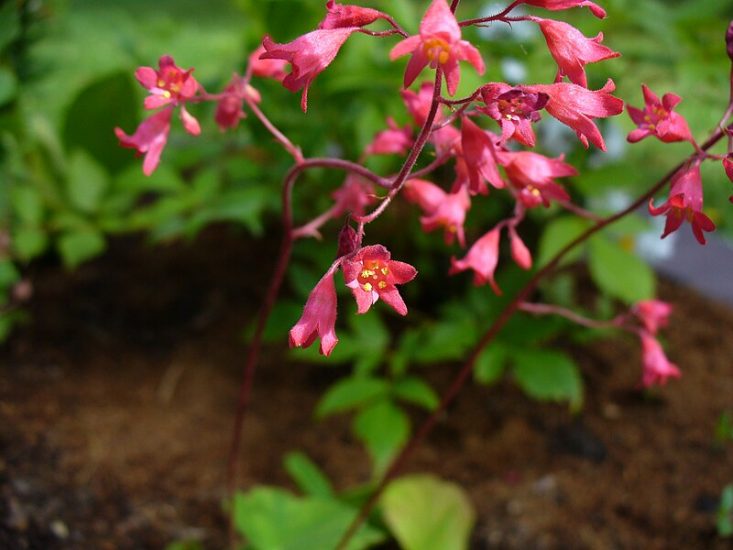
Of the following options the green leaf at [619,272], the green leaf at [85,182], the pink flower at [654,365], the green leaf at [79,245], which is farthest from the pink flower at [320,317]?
the green leaf at [85,182]

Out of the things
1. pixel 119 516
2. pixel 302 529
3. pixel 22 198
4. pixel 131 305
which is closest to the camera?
pixel 302 529

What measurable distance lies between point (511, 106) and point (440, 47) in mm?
73

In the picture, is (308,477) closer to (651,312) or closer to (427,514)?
(427,514)

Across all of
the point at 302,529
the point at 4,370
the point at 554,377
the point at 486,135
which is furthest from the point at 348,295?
the point at 486,135

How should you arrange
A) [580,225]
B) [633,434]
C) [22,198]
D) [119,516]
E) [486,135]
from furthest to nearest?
[22,198]
[633,434]
[580,225]
[119,516]
[486,135]

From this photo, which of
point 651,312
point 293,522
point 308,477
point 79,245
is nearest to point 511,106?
point 651,312

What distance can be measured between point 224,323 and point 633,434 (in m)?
0.87

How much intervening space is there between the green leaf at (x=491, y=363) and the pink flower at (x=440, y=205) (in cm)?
51

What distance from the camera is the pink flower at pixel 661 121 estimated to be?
670 millimetres

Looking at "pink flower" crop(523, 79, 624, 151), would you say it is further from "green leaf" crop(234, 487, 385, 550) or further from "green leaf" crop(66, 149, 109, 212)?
"green leaf" crop(66, 149, 109, 212)

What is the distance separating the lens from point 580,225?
1.33 meters

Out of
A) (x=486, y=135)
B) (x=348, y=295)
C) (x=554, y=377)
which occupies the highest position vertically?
(x=486, y=135)

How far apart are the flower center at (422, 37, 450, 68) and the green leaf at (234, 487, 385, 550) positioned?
Result: 70 cm

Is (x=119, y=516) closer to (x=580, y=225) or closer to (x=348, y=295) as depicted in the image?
(x=348, y=295)
